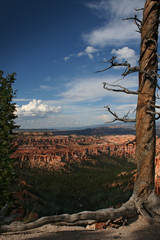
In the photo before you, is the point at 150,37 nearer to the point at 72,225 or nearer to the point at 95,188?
the point at 72,225

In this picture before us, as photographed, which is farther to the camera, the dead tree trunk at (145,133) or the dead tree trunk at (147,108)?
the dead tree trunk at (147,108)

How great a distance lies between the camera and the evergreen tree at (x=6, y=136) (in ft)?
59.9

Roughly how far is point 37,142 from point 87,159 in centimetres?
5487

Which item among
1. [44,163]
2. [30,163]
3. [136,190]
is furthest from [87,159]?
[136,190]

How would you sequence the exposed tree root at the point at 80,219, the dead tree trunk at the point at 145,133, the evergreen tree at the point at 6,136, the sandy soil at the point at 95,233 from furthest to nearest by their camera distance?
the evergreen tree at the point at 6,136
the dead tree trunk at the point at 145,133
the exposed tree root at the point at 80,219
the sandy soil at the point at 95,233

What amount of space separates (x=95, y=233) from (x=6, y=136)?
1766 cm

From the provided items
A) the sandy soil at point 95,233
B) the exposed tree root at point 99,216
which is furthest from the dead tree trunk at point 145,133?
the sandy soil at point 95,233

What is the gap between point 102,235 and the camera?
13.7 feet

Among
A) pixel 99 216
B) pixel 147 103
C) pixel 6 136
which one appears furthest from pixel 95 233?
pixel 6 136

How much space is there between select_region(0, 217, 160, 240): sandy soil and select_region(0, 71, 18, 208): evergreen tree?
15.4 metres

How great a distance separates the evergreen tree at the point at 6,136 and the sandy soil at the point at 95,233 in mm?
15412

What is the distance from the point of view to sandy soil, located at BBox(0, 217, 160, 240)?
13.3 ft

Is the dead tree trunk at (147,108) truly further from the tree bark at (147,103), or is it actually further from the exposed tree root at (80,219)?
the exposed tree root at (80,219)

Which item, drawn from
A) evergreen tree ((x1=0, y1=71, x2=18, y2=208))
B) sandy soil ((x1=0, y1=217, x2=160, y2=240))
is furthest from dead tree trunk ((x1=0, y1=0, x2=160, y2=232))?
evergreen tree ((x1=0, y1=71, x2=18, y2=208))
